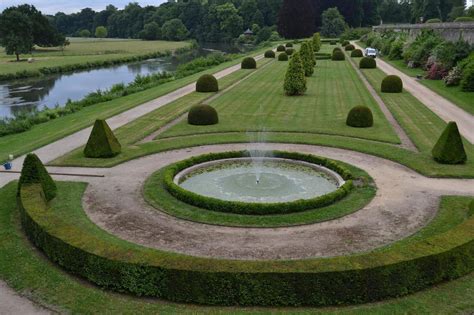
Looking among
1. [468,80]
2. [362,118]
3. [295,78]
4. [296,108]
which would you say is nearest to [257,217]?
[362,118]

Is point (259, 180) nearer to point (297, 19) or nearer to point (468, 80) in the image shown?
point (468, 80)

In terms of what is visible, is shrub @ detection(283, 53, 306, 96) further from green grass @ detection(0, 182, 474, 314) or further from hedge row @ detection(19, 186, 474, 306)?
green grass @ detection(0, 182, 474, 314)

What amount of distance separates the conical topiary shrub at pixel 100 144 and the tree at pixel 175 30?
405 ft

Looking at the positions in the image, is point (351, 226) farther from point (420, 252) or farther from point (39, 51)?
point (39, 51)

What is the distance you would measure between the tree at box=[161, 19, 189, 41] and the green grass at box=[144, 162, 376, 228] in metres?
129

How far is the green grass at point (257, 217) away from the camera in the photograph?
1246 cm

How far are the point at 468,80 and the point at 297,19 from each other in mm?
78528

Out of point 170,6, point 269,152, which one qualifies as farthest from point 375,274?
point 170,6

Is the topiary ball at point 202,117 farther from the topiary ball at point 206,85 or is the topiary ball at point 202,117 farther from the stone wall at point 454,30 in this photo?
the stone wall at point 454,30

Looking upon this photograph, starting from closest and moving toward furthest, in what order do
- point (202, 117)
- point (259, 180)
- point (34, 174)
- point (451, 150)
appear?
point (34, 174), point (259, 180), point (451, 150), point (202, 117)

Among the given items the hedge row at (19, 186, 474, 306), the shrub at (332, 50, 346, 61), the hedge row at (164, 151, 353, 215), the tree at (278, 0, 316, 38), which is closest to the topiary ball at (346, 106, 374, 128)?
the hedge row at (164, 151, 353, 215)

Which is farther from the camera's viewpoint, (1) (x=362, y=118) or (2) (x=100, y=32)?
(2) (x=100, y=32)

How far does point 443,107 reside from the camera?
28.9 m

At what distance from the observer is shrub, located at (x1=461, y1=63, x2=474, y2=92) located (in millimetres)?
32441
